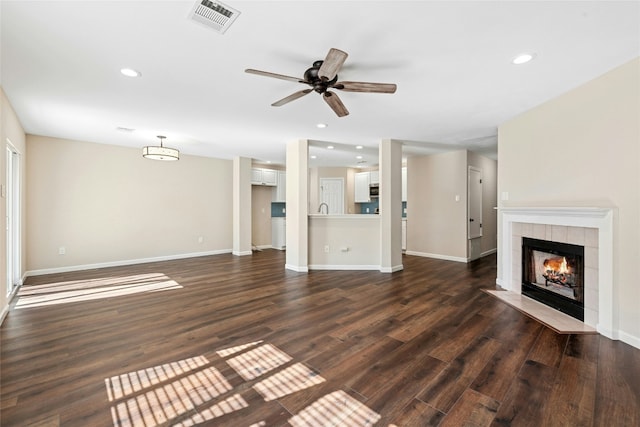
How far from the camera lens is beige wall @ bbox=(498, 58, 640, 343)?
2477 millimetres

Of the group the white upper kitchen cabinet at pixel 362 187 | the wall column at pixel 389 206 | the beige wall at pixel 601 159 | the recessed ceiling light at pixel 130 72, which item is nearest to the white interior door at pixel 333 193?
the white upper kitchen cabinet at pixel 362 187

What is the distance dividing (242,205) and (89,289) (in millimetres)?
3681

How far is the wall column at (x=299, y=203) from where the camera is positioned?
5352 millimetres

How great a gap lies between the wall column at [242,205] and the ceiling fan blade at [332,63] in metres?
5.33

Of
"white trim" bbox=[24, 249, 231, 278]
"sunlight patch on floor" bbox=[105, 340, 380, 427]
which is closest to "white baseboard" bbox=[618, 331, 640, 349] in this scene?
"sunlight patch on floor" bbox=[105, 340, 380, 427]

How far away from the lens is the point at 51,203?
5.11m

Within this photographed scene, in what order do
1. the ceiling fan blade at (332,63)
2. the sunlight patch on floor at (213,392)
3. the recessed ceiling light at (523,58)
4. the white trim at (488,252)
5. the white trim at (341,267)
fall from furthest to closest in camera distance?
the white trim at (488,252) → the white trim at (341,267) → the recessed ceiling light at (523,58) → the ceiling fan blade at (332,63) → the sunlight patch on floor at (213,392)

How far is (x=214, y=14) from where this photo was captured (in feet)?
6.19

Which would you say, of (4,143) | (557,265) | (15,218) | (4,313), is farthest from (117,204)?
(557,265)

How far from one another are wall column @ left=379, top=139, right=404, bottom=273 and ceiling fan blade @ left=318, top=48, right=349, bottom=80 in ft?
10.6

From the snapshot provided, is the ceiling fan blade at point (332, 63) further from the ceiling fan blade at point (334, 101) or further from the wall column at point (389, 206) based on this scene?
the wall column at point (389, 206)

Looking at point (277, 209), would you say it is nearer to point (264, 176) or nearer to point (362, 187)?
point (264, 176)

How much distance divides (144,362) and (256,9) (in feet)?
8.90

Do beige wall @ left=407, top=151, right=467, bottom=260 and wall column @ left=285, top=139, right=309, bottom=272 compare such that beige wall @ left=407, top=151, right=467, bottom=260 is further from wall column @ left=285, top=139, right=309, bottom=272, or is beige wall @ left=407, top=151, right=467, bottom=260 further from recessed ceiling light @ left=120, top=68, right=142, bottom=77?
recessed ceiling light @ left=120, top=68, right=142, bottom=77
